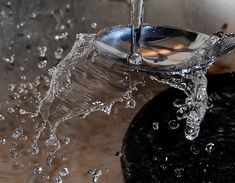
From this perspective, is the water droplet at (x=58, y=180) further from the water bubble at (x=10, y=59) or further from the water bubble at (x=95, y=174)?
the water bubble at (x=10, y=59)

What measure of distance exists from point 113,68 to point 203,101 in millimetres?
136

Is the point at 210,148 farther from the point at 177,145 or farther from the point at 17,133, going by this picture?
the point at 17,133

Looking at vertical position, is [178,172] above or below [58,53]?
below

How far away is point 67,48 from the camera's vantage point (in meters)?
0.85

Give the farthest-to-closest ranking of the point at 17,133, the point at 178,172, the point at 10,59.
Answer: the point at 10,59
the point at 17,133
the point at 178,172

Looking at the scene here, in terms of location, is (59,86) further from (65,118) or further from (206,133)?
(206,133)

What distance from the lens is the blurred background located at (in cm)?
70

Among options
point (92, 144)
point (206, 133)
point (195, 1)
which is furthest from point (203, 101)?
point (195, 1)

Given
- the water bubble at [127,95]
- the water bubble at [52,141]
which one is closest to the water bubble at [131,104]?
the water bubble at [127,95]

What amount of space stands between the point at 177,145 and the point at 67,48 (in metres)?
0.26

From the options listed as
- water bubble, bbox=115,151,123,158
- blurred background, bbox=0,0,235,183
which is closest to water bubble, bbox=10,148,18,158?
blurred background, bbox=0,0,235,183

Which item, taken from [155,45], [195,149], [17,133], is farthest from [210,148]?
[17,133]

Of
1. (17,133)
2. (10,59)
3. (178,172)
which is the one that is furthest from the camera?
(10,59)

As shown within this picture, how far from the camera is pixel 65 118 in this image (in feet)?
2.29
